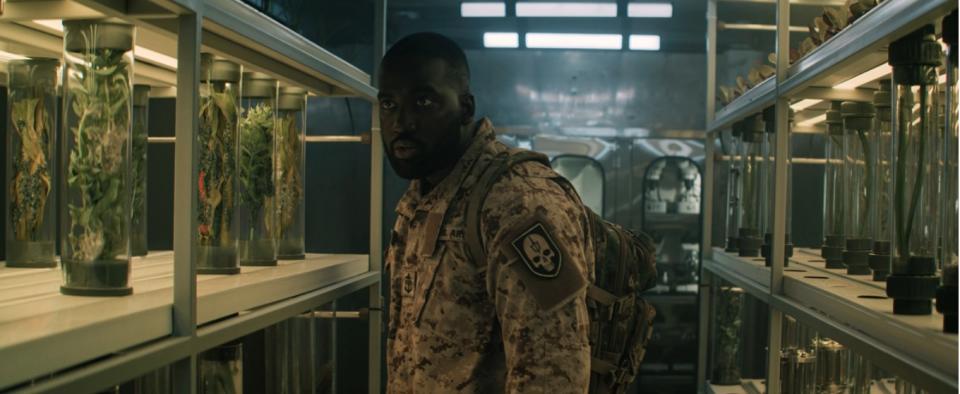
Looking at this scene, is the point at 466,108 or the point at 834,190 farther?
the point at 834,190

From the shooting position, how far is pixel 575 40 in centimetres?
717

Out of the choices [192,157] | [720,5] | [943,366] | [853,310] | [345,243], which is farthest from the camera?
[345,243]

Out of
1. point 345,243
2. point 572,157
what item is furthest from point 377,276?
point 572,157

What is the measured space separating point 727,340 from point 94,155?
3.81 meters

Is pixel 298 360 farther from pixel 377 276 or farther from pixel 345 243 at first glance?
pixel 345 243

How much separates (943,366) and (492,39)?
570 centimetres

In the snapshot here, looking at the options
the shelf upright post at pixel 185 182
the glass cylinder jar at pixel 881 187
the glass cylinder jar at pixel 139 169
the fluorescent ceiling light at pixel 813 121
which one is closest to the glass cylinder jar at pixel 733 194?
the fluorescent ceiling light at pixel 813 121

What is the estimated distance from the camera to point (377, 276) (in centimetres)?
379

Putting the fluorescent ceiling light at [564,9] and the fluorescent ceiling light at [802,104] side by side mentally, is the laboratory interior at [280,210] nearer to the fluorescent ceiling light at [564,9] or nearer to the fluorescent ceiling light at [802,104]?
the fluorescent ceiling light at [802,104]

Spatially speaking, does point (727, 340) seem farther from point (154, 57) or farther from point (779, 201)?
point (154, 57)

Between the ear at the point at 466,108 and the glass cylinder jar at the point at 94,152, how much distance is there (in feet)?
2.70

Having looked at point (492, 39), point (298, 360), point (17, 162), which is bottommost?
point (298, 360)

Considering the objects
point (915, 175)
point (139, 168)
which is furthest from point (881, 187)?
point (139, 168)

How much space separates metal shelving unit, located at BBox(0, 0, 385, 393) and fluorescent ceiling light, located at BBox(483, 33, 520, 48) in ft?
14.4
